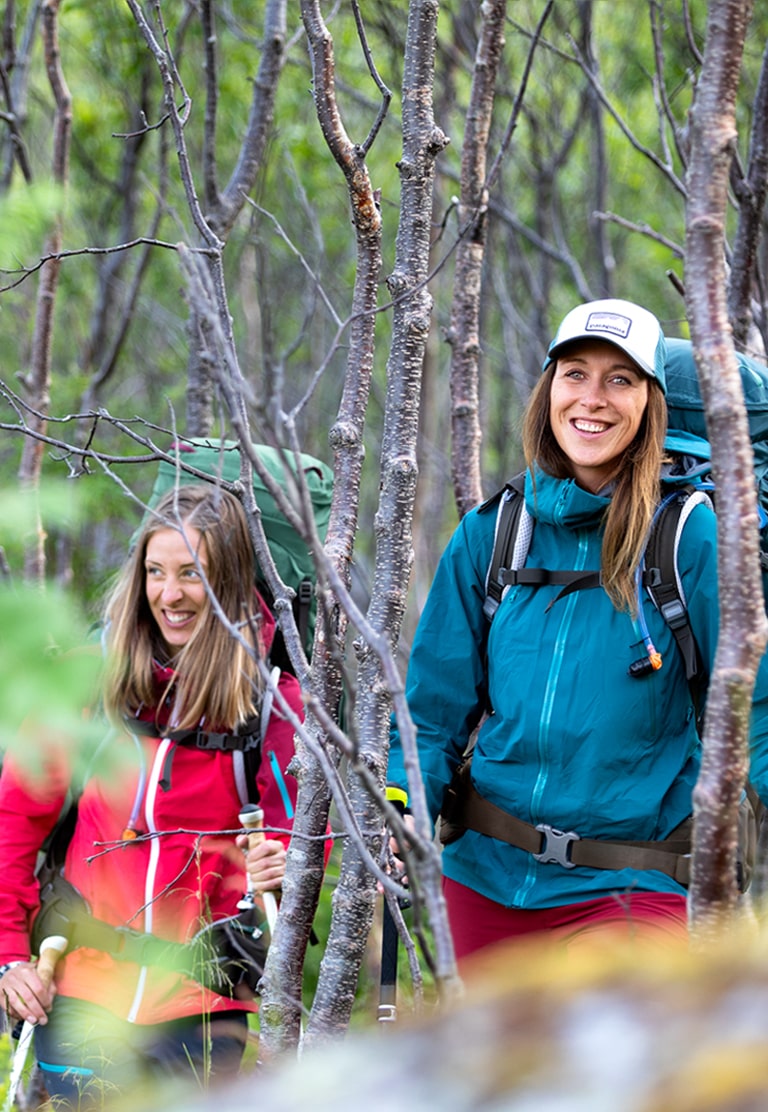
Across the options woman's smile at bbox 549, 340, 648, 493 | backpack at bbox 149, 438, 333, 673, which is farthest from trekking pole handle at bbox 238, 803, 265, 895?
woman's smile at bbox 549, 340, 648, 493

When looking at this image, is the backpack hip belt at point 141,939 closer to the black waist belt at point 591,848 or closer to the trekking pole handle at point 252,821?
the trekking pole handle at point 252,821

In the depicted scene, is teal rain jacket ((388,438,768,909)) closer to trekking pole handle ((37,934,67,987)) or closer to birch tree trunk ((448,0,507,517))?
birch tree trunk ((448,0,507,517))

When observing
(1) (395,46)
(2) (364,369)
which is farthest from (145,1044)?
(1) (395,46)

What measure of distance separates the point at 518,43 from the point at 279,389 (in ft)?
26.4

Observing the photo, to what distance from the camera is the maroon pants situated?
8.46 ft

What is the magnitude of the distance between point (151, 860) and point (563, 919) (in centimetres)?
126

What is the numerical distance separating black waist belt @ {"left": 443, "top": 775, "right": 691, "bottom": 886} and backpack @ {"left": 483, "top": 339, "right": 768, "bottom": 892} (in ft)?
0.51

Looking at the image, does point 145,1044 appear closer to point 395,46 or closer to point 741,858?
point 741,858

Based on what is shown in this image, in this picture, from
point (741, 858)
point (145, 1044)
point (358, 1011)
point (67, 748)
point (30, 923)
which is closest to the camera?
point (67, 748)

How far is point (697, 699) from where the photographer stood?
2.78 metres

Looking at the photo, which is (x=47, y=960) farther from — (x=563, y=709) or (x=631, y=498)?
(x=631, y=498)

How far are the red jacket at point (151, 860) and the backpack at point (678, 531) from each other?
875mm

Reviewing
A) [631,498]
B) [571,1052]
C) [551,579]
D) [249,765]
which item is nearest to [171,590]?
[249,765]

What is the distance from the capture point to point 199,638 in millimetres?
3557
